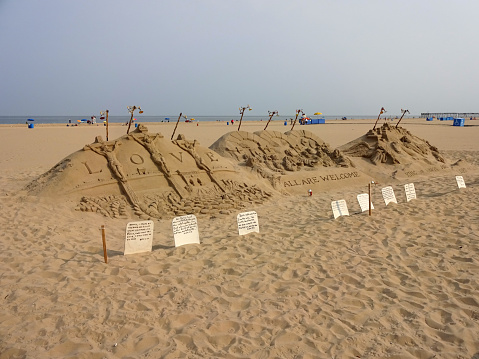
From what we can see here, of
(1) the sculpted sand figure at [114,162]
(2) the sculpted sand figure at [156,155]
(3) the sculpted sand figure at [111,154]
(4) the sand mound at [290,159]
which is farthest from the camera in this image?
(4) the sand mound at [290,159]

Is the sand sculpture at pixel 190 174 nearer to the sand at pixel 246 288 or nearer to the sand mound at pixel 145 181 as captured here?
the sand mound at pixel 145 181

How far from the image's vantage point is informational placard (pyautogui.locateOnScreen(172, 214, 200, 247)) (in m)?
5.19

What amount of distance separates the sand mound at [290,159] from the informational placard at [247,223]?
395 cm

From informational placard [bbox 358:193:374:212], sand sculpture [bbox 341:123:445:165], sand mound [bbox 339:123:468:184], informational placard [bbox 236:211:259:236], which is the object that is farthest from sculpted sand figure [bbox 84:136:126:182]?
sand sculpture [bbox 341:123:445:165]

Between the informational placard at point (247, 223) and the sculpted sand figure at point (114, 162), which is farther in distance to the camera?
the sculpted sand figure at point (114, 162)

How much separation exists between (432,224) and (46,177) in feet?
22.6

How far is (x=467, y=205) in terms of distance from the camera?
7246 mm

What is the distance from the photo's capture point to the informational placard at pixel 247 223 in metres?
5.72

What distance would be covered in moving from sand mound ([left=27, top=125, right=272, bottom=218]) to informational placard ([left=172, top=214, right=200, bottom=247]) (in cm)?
193

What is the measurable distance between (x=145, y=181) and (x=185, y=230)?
8.74ft

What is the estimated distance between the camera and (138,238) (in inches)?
195

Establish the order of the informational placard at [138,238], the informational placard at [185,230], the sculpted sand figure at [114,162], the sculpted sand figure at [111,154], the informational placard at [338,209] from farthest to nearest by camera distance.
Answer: the sculpted sand figure at [111,154], the sculpted sand figure at [114,162], the informational placard at [338,209], the informational placard at [185,230], the informational placard at [138,238]

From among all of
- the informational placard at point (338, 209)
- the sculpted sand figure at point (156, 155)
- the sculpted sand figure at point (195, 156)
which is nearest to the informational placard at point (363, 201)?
the informational placard at point (338, 209)

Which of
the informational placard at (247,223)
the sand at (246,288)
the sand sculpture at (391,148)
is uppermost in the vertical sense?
the sand sculpture at (391,148)
